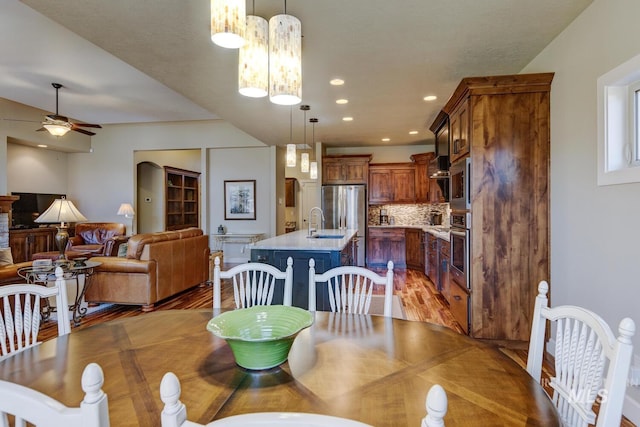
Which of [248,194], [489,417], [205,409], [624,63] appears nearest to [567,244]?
[624,63]

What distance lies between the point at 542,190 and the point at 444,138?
1.96 meters

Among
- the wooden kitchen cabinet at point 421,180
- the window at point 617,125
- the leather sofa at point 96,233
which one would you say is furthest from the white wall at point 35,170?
the window at point 617,125

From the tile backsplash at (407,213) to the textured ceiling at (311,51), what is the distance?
95.3 inches

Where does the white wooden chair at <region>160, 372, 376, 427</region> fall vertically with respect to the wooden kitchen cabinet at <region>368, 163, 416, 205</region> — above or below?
below

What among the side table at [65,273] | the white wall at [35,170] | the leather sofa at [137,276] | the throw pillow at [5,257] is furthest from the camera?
the white wall at [35,170]

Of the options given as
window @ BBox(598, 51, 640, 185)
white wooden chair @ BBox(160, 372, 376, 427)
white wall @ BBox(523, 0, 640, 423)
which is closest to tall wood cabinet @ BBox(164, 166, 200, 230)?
white wall @ BBox(523, 0, 640, 423)

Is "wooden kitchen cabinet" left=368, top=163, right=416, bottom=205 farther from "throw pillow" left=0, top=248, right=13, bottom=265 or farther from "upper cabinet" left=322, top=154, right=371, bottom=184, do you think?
"throw pillow" left=0, top=248, right=13, bottom=265

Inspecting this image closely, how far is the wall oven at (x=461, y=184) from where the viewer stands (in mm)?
3138

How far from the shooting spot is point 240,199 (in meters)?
8.09

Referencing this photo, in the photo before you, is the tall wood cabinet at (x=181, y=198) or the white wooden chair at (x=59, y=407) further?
the tall wood cabinet at (x=181, y=198)

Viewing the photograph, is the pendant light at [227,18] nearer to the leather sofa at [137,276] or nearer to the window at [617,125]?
the window at [617,125]

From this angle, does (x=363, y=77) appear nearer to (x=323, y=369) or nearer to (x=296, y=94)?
(x=296, y=94)

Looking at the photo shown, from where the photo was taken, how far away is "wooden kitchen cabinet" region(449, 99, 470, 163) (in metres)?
3.21

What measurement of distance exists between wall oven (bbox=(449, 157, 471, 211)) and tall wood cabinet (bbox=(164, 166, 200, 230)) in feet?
25.4
